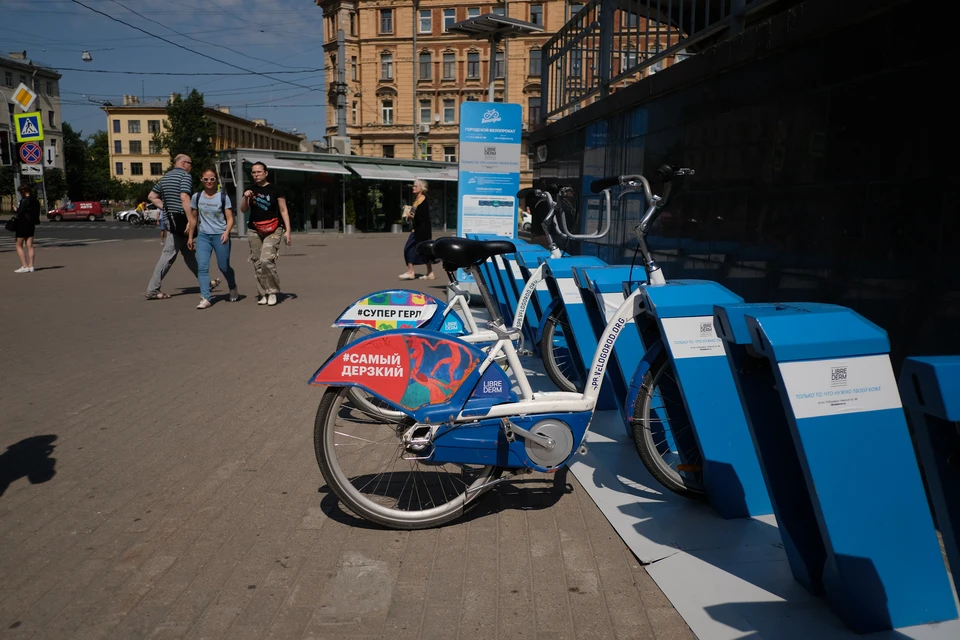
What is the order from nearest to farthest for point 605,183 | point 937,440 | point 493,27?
point 937,440
point 605,183
point 493,27

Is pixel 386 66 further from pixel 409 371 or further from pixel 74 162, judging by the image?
pixel 409 371

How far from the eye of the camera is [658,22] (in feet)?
26.3

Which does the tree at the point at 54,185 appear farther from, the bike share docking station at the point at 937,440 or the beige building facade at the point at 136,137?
the bike share docking station at the point at 937,440

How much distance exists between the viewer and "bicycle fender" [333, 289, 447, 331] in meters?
5.42

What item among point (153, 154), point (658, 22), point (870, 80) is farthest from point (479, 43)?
point (870, 80)

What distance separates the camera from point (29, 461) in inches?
184

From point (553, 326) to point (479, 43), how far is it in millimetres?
66066

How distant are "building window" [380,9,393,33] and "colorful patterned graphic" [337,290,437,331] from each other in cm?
6701

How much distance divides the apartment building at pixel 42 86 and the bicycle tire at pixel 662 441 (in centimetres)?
8763

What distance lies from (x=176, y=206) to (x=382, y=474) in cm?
809

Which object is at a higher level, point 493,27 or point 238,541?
point 493,27

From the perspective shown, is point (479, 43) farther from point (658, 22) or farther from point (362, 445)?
point (362, 445)

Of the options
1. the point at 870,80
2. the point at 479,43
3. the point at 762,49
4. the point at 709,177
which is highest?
the point at 479,43

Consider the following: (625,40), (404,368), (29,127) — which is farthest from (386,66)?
(404,368)
